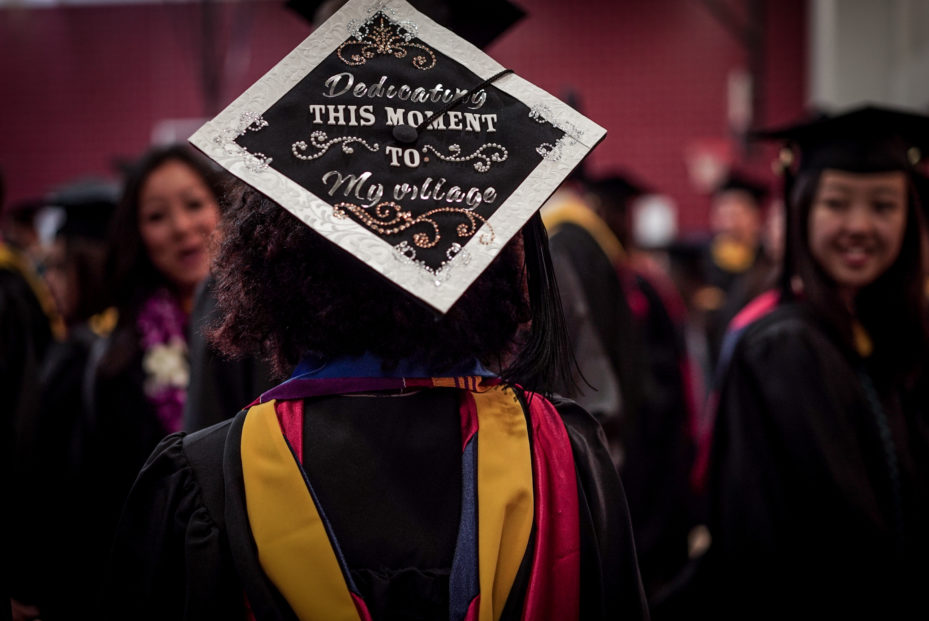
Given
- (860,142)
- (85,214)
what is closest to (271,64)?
(85,214)

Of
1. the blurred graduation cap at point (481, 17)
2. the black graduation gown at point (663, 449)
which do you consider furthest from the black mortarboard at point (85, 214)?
the black graduation gown at point (663, 449)

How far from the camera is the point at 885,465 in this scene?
2.23 m

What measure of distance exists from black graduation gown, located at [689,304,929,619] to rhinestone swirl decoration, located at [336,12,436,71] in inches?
58.8

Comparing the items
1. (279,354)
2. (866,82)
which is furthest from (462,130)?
(866,82)

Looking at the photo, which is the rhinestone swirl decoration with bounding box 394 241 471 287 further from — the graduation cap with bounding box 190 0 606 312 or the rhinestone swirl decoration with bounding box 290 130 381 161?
the rhinestone swirl decoration with bounding box 290 130 381 161

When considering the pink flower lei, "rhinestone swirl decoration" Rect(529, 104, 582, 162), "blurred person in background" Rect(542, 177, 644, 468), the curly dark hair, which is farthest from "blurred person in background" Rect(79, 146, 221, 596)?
"rhinestone swirl decoration" Rect(529, 104, 582, 162)

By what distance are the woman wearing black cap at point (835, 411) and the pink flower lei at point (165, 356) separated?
1.57 metres

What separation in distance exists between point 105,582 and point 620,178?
4.02m

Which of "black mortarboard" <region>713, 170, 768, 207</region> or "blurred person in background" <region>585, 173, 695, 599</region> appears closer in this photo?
"blurred person in background" <region>585, 173, 695, 599</region>

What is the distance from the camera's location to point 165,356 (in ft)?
8.20

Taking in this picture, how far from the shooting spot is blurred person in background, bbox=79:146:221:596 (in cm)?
241

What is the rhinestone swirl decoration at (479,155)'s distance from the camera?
1211 mm

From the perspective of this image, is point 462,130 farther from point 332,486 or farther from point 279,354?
point 332,486

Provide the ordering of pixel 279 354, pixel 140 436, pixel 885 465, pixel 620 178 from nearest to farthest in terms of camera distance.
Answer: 1. pixel 279 354
2. pixel 885 465
3. pixel 140 436
4. pixel 620 178
